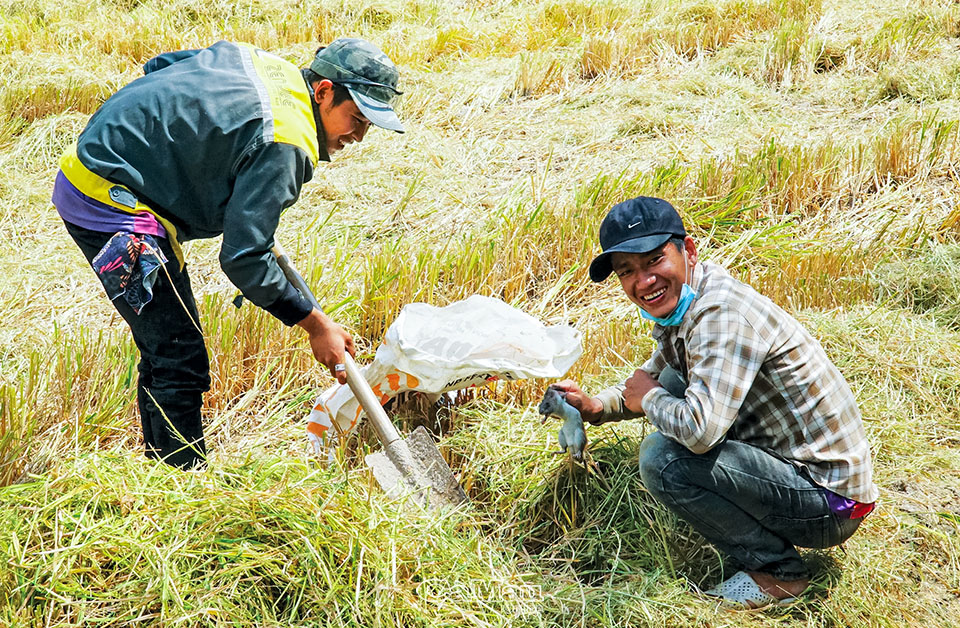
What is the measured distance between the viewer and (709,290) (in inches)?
84.3

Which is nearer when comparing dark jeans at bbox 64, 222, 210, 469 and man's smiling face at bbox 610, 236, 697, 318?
man's smiling face at bbox 610, 236, 697, 318

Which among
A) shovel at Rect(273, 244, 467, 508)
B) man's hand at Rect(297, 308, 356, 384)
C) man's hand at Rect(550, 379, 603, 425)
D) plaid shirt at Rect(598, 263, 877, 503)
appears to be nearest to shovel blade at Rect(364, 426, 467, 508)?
shovel at Rect(273, 244, 467, 508)

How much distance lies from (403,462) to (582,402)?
2.00 ft

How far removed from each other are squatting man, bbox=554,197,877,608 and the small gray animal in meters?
0.23

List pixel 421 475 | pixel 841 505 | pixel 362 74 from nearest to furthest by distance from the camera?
pixel 841 505
pixel 362 74
pixel 421 475

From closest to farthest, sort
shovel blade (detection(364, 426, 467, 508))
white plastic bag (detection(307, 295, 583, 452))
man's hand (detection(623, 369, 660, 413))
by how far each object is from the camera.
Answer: man's hand (detection(623, 369, 660, 413)) → shovel blade (detection(364, 426, 467, 508)) → white plastic bag (detection(307, 295, 583, 452))

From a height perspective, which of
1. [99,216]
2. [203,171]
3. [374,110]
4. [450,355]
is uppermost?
[374,110]

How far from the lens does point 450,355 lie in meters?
2.93

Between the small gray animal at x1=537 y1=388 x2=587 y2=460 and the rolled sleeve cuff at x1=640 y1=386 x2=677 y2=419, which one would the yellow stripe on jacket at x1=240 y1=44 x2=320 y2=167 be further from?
the rolled sleeve cuff at x1=640 y1=386 x2=677 y2=419

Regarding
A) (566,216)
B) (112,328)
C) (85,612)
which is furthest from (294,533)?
(566,216)

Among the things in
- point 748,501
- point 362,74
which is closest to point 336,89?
point 362,74

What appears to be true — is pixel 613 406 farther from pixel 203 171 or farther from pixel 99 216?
pixel 99 216

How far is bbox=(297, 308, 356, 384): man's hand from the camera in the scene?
2512 millimetres

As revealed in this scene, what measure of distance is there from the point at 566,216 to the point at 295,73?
224 centimetres
